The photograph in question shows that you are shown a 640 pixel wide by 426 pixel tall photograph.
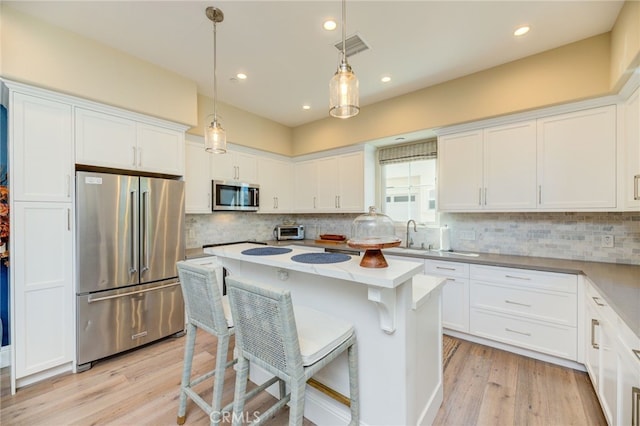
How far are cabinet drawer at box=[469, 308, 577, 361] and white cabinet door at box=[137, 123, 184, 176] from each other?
3.62 metres

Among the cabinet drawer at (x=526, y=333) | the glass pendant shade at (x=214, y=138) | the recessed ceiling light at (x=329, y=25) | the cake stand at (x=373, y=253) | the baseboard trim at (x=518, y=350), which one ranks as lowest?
the baseboard trim at (x=518, y=350)

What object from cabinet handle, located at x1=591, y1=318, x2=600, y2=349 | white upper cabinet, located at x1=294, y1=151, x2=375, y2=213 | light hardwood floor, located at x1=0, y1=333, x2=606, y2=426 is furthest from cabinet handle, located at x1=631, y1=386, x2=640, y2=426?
white upper cabinet, located at x1=294, y1=151, x2=375, y2=213

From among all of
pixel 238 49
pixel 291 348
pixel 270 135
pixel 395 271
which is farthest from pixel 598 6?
pixel 270 135

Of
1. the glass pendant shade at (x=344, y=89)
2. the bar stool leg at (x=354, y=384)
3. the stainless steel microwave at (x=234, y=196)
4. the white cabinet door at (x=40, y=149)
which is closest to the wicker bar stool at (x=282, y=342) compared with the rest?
the bar stool leg at (x=354, y=384)

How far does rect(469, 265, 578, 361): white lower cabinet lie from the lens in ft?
7.48

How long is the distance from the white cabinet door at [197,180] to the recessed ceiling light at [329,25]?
7.26 feet

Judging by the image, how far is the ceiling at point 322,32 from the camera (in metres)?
2.00

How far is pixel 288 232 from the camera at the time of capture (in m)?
4.66

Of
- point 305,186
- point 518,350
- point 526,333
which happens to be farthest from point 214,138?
point 518,350

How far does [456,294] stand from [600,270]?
1150 millimetres

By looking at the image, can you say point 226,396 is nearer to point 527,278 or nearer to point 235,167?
point 527,278

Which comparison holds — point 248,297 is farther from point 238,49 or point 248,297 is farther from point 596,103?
point 596,103

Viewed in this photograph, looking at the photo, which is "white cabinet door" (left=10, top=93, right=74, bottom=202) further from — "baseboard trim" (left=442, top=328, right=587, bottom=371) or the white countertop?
"baseboard trim" (left=442, top=328, right=587, bottom=371)

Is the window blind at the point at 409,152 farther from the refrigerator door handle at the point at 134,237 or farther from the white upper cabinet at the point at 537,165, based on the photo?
the refrigerator door handle at the point at 134,237
